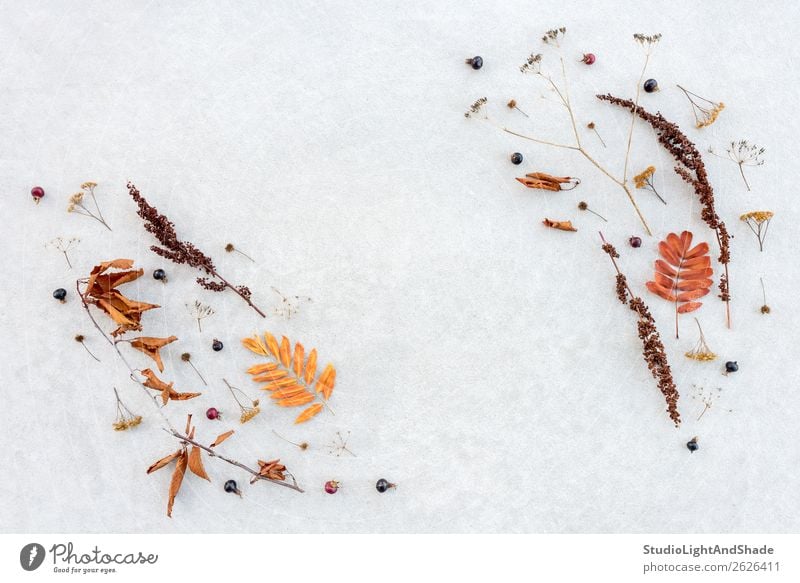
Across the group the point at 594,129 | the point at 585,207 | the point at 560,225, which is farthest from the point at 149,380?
the point at 594,129

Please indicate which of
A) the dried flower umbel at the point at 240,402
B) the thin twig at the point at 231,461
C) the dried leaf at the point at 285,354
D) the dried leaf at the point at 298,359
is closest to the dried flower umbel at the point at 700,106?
the dried leaf at the point at 298,359

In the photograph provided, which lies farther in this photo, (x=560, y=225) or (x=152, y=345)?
(x=560, y=225)

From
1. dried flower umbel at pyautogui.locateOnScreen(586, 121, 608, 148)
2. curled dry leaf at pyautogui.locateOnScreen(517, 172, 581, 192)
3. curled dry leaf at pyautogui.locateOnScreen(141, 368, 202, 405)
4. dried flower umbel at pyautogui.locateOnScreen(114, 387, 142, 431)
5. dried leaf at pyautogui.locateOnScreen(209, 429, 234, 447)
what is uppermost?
dried flower umbel at pyautogui.locateOnScreen(586, 121, 608, 148)

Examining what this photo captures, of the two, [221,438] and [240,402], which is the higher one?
[240,402]

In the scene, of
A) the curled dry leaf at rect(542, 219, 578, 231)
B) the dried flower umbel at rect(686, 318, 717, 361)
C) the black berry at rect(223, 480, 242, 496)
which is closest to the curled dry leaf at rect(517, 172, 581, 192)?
the curled dry leaf at rect(542, 219, 578, 231)

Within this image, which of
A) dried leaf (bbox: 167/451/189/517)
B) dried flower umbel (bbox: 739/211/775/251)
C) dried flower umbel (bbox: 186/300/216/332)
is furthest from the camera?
dried flower umbel (bbox: 739/211/775/251)

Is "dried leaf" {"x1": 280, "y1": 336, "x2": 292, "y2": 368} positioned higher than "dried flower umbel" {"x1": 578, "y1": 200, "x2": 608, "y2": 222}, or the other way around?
"dried flower umbel" {"x1": 578, "y1": 200, "x2": 608, "y2": 222}

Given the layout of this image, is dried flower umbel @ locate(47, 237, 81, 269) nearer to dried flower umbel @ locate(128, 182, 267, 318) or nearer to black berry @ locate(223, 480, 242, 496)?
dried flower umbel @ locate(128, 182, 267, 318)

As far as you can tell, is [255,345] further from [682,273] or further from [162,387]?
[682,273]
